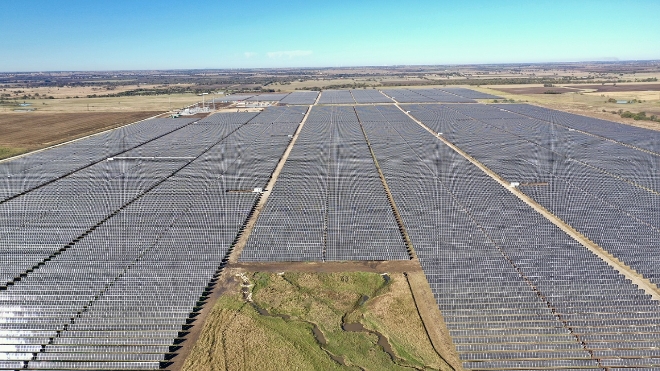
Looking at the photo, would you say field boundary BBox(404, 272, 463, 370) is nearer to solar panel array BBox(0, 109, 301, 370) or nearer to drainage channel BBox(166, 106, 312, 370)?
drainage channel BBox(166, 106, 312, 370)

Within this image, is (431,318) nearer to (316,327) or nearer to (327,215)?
(316,327)

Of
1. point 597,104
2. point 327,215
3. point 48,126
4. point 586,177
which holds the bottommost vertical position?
point 327,215

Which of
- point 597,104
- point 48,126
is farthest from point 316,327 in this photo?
point 597,104

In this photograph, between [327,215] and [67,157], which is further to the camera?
[67,157]

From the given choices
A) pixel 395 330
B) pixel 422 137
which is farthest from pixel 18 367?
pixel 422 137

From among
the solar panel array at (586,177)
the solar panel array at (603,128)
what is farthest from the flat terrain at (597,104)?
the solar panel array at (586,177)

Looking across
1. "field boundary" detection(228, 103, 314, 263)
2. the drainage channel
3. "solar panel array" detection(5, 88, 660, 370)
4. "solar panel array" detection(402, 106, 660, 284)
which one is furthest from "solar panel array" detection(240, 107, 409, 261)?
"solar panel array" detection(402, 106, 660, 284)
